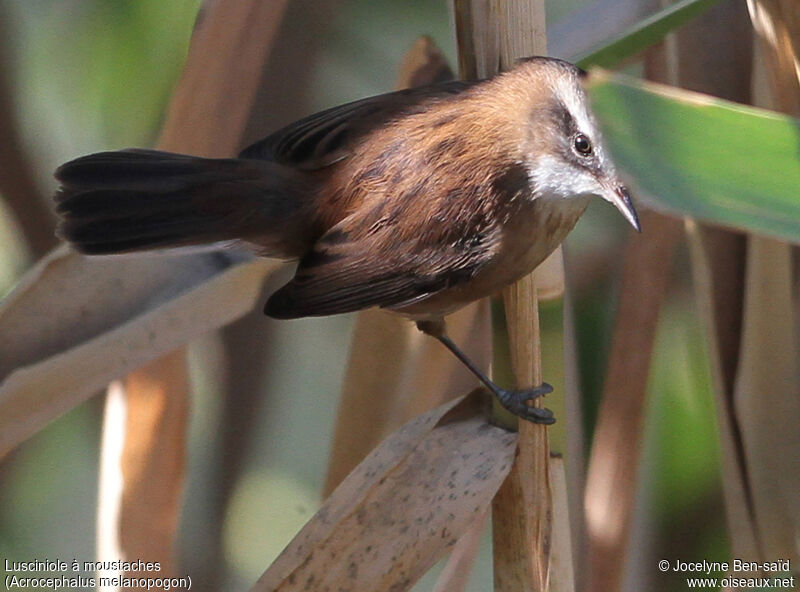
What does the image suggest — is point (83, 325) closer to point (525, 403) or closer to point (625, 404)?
point (525, 403)

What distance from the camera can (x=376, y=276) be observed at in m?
1.12

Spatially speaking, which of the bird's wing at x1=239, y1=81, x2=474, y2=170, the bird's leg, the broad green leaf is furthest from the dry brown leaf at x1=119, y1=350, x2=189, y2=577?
the broad green leaf

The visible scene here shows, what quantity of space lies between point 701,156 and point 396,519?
60cm

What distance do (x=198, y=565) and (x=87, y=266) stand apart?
0.86 m

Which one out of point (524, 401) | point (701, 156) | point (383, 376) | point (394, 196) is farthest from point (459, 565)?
point (701, 156)

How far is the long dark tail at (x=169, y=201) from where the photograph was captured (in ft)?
3.55

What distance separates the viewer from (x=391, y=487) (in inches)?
37.9

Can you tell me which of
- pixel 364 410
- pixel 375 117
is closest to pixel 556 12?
pixel 375 117

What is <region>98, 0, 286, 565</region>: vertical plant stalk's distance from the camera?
1185mm

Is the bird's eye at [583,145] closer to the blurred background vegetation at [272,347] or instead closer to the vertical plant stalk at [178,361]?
the blurred background vegetation at [272,347]

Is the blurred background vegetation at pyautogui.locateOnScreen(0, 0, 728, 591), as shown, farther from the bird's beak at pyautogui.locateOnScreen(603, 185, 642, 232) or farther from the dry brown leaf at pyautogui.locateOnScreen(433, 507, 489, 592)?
the dry brown leaf at pyautogui.locateOnScreen(433, 507, 489, 592)

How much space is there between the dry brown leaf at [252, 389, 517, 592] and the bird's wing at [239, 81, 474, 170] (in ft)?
1.38

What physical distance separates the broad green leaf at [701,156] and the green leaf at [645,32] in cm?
40

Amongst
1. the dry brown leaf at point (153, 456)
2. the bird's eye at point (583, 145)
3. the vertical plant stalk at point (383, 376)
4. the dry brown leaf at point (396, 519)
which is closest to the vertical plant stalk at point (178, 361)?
the dry brown leaf at point (153, 456)
